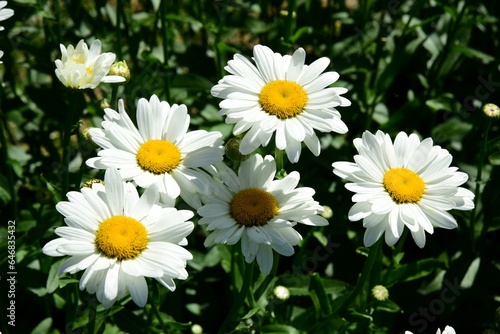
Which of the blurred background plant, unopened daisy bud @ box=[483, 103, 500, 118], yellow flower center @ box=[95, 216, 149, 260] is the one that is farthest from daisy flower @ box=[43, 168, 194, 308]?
unopened daisy bud @ box=[483, 103, 500, 118]

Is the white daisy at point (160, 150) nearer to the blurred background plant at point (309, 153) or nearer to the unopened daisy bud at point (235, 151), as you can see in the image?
the unopened daisy bud at point (235, 151)

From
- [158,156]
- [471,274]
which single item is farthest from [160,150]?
[471,274]

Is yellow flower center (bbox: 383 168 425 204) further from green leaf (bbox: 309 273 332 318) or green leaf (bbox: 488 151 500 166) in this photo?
green leaf (bbox: 488 151 500 166)

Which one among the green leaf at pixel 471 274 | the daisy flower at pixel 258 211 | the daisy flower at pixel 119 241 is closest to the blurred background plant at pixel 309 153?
the green leaf at pixel 471 274

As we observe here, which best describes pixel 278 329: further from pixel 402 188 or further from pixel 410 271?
pixel 402 188

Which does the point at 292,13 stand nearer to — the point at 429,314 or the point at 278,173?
the point at 278,173

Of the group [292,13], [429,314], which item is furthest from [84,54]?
A: [429,314]
